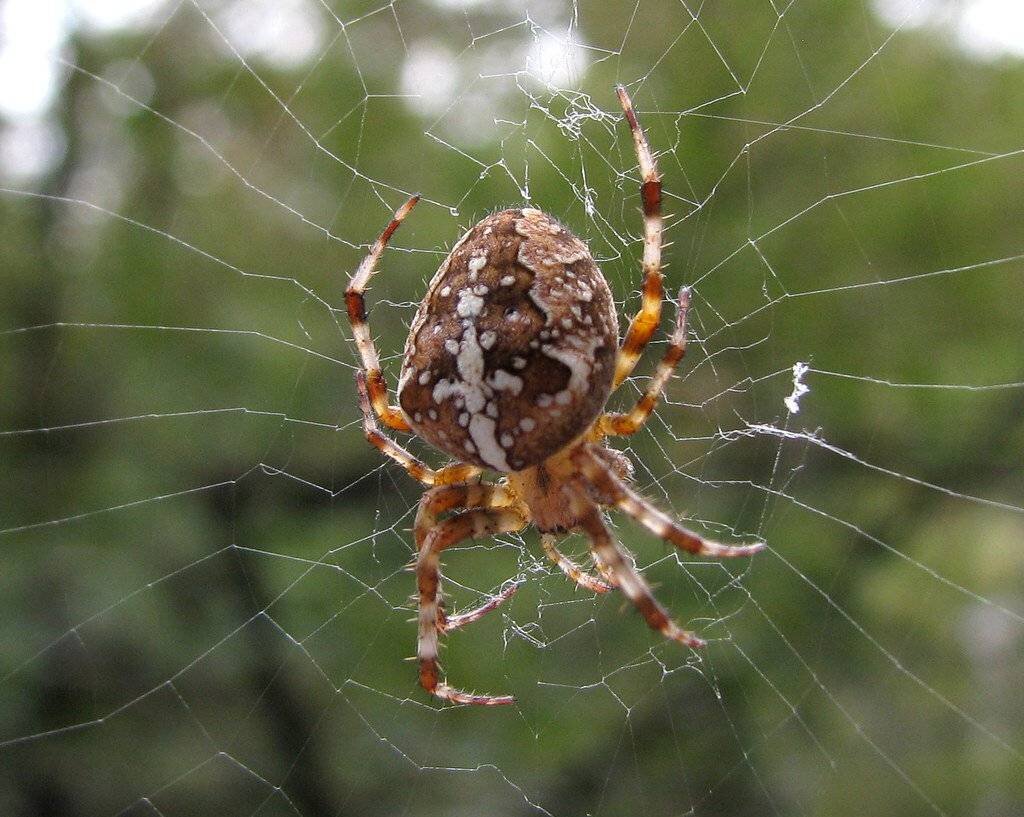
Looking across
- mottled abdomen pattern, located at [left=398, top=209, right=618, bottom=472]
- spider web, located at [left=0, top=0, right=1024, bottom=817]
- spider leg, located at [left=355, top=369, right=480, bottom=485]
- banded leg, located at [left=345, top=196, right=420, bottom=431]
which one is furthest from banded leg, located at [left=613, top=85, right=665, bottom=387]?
spider web, located at [left=0, top=0, right=1024, bottom=817]

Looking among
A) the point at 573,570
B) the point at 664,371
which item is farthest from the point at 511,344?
the point at 573,570

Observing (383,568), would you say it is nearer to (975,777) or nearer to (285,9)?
(285,9)

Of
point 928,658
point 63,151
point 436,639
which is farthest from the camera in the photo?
point 928,658

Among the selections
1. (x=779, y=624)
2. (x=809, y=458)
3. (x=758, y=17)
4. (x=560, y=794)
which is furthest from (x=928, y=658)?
(x=758, y=17)

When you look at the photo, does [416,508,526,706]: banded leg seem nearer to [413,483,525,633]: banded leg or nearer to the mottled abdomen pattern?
[413,483,525,633]: banded leg

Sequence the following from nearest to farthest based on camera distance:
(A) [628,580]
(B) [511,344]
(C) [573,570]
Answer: (B) [511,344] → (A) [628,580] → (C) [573,570]

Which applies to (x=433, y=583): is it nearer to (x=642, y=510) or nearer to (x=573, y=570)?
(x=573, y=570)
